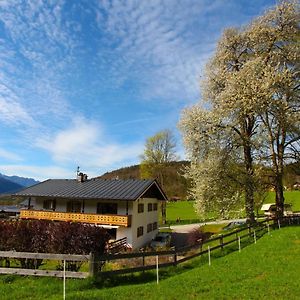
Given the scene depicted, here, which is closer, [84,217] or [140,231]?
[84,217]

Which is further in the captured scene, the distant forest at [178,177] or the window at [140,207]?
the window at [140,207]

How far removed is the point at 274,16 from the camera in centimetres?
2788

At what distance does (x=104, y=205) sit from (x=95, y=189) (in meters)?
2.41

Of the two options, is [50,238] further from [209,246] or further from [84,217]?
[84,217]

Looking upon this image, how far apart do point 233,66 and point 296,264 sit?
20066mm

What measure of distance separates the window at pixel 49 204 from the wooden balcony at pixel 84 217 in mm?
1955

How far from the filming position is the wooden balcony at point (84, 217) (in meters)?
35.1

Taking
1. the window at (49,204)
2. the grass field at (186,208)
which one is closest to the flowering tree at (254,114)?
the window at (49,204)

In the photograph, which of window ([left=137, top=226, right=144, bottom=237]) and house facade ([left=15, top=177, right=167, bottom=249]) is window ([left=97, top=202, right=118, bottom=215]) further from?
window ([left=137, top=226, right=144, bottom=237])

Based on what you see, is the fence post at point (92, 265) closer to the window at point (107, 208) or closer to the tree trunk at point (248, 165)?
the tree trunk at point (248, 165)

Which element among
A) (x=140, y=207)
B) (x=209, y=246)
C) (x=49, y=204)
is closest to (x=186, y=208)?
(x=140, y=207)

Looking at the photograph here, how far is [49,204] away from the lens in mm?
41125

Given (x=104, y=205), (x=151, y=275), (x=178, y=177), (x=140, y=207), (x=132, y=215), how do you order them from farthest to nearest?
(x=178, y=177)
(x=140, y=207)
(x=104, y=205)
(x=132, y=215)
(x=151, y=275)

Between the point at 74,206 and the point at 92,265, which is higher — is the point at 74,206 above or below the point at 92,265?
above
